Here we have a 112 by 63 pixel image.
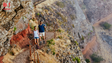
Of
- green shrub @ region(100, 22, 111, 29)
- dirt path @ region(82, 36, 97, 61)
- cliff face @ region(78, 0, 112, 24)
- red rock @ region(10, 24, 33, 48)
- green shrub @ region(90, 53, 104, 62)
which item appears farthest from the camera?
cliff face @ region(78, 0, 112, 24)

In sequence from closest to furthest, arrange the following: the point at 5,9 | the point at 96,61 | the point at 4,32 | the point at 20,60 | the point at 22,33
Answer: the point at 5,9
the point at 4,32
the point at 20,60
the point at 22,33
the point at 96,61

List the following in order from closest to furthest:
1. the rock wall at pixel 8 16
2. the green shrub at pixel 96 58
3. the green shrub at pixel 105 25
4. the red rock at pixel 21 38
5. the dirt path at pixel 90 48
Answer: the rock wall at pixel 8 16 → the red rock at pixel 21 38 → the green shrub at pixel 96 58 → the dirt path at pixel 90 48 → the green shrub at pixel 105 25

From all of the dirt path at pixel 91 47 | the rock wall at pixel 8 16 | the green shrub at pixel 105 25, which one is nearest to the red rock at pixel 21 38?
the rock wall at pixel 8 16

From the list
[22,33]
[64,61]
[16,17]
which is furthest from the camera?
[64,61]

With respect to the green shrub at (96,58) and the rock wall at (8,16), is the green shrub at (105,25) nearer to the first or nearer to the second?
the green shrub at (96,58)

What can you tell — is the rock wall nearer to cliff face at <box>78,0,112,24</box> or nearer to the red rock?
the red rock

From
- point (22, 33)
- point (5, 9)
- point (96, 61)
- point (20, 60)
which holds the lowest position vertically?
point (96, 61)

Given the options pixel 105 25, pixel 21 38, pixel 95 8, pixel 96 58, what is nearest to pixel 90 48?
pixel 96 58

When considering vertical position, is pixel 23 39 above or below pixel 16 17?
below

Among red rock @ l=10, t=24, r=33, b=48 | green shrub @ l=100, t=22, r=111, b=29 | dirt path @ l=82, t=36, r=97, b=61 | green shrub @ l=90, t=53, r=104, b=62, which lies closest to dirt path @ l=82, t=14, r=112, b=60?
dirt path @ l=82, t=36, r=97, b=61

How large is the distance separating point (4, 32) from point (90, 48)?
84.3 feet

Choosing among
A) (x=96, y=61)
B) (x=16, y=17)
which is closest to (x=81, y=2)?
(x=96, y=61)

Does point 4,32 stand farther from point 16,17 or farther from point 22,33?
point 22,33

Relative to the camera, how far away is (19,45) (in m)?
7.80
